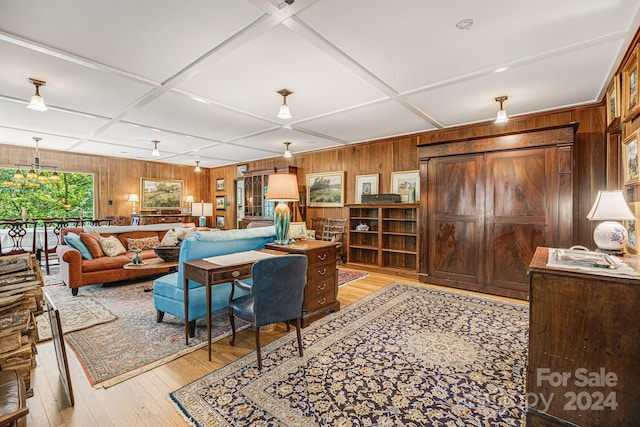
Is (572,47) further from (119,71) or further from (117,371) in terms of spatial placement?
(117,371)

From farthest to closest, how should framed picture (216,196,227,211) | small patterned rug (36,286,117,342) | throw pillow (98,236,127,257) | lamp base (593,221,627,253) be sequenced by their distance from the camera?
framed picture (216,196,227,211), throw pillow (98,236,127,257), small patterned rug (36,286,117,342), lamp base (593,221,627,253)

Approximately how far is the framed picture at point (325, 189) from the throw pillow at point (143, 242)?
333 cm

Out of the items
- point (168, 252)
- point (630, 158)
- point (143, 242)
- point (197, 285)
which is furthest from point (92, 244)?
point (630, 158)

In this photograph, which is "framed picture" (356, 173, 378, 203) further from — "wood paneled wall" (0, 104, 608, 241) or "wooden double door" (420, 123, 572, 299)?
"wooden double door" (420, 123, 572, 299)

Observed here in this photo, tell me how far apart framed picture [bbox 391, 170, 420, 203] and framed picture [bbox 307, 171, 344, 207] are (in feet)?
3.98

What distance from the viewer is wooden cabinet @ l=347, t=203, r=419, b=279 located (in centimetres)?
536

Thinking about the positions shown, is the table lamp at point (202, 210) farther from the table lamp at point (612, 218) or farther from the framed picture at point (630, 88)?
the framed picture at point (630, 88)

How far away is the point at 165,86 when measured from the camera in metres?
3.20

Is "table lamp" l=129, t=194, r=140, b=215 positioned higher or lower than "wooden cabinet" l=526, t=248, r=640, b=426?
higher

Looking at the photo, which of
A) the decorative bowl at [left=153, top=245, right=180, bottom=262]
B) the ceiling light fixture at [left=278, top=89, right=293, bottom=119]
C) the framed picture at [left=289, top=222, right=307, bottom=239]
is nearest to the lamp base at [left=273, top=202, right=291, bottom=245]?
the framed picture at [left=289, top=222, right=307, bottom=239]

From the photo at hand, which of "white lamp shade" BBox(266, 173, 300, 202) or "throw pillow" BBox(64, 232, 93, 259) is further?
"throw pillow" BBox(64, 232, 93, 259)

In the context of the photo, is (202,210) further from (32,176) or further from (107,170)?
(32,176)

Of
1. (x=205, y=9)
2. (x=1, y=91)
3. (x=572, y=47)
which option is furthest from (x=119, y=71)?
(x=572, y=47)

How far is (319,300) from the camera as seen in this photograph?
3.21 m
